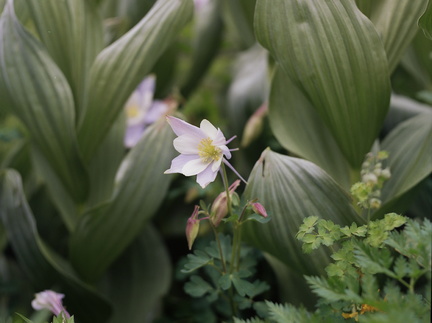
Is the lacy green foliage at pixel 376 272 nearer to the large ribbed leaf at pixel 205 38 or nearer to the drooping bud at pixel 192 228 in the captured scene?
the drooping bud at pixel 192 228

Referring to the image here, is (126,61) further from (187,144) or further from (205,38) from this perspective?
(205,38)

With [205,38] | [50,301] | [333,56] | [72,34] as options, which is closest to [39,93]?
[72,34]

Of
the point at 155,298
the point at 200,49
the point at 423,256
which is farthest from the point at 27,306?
the point at 423,256

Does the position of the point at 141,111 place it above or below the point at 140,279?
above

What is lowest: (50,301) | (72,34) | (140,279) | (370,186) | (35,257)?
(140,279)

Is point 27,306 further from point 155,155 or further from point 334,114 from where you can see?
point 334,114

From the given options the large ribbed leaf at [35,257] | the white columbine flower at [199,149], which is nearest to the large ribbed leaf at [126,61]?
the large ribbed leaf at [35,257]
